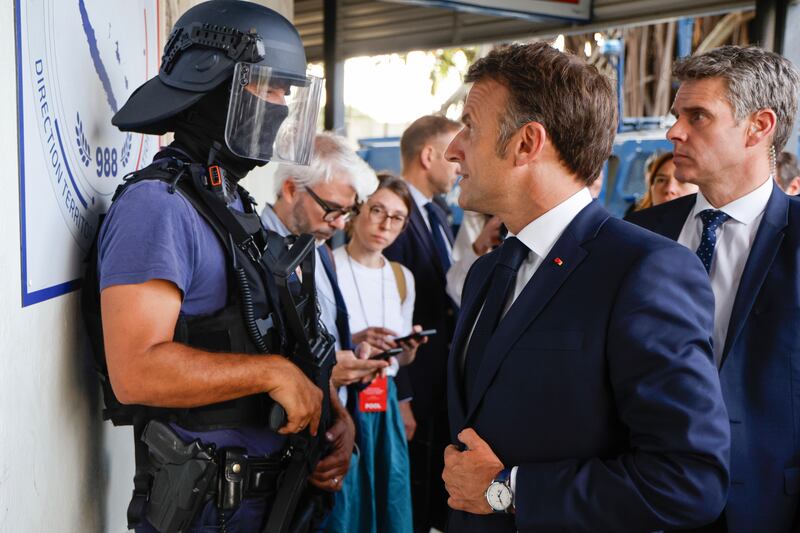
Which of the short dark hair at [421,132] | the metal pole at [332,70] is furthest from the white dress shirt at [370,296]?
the metal pole at [332,70]

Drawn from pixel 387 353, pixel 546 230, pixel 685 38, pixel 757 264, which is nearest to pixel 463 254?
pixel 387 353

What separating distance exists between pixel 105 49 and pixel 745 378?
1747 mm

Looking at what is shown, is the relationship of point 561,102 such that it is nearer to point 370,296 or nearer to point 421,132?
point 370,296

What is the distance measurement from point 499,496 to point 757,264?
945mm

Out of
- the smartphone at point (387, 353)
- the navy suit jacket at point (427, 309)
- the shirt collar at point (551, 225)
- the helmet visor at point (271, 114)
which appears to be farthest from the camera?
the navy suit jacket at point (427, 309)

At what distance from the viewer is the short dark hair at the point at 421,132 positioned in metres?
4.35

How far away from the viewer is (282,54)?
1975mm

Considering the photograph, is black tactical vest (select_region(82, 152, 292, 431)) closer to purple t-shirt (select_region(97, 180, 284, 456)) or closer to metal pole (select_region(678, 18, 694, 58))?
purple t-shirt (select_region(97, 180, 284, 456))

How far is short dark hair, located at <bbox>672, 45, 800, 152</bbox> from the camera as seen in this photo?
215 centimetres

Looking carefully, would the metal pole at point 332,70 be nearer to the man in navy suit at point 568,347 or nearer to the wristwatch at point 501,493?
the man in navy suit at point 568,347

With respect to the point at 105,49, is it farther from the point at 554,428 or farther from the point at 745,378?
the point at 745,378

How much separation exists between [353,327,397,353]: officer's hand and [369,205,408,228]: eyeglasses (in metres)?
0.48

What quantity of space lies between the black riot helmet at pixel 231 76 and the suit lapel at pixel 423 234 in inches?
78.1

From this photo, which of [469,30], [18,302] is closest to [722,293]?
[18,302]
